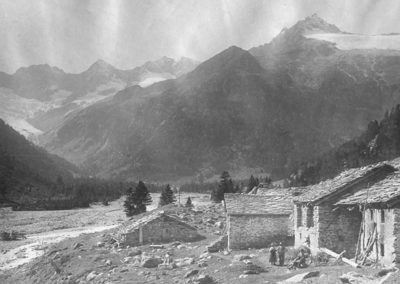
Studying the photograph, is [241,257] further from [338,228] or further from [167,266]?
[338,228]

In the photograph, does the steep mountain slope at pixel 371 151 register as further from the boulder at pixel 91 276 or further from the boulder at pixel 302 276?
the boulder at pixel 302 276

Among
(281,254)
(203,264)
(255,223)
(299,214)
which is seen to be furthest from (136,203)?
(281,254)

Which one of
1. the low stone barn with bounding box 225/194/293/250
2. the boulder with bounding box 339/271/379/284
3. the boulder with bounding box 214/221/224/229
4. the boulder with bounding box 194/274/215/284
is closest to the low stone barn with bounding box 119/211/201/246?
the low stone barn with bounding box 225/194/293/250

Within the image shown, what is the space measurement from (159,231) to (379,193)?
2144 cm

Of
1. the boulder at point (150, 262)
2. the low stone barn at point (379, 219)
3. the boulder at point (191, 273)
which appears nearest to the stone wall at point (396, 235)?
the low stone barn at point (379, 219)

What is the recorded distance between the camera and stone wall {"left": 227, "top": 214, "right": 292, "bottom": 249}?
3719 centimetres

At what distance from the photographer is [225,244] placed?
123 ft

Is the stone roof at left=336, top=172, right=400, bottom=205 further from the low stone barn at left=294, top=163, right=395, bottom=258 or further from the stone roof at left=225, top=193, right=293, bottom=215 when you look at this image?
the stone roof at left=225, top=193, right=293, bottom=215

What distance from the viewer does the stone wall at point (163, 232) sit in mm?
41531

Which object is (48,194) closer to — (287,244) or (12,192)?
(12,192)

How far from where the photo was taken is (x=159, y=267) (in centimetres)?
3212

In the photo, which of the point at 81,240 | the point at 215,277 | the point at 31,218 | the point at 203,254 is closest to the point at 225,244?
the point at 203,254

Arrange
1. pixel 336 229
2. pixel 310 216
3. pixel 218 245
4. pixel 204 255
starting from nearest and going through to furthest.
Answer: pixel 336 229 < pixel 310 216 < pixel 204 255 < pixel 218 245

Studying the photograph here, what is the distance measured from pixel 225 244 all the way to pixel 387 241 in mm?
15555
